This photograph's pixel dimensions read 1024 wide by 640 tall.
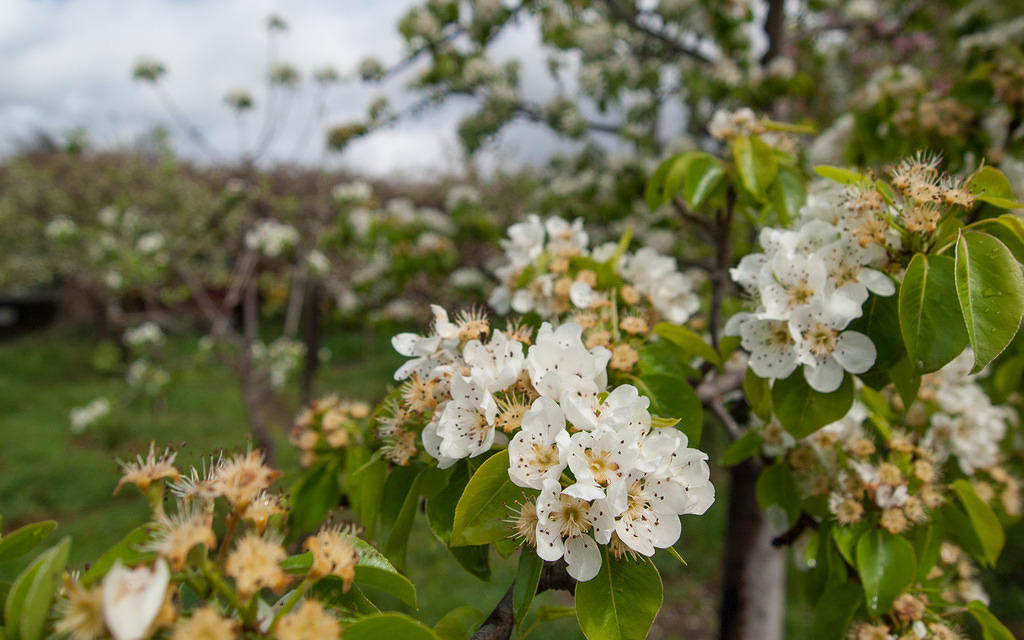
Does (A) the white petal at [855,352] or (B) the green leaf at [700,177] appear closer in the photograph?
(A) the white petal at [855,352]

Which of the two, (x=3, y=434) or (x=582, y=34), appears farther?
(x=3, y=434)

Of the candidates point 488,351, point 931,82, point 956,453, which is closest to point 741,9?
A: point 931,82

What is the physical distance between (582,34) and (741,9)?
1055 mm

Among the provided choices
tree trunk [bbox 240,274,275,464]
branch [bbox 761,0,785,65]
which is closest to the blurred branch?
branch [bbox 761,0,785,65]

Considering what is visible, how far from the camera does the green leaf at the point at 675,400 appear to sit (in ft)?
3.57

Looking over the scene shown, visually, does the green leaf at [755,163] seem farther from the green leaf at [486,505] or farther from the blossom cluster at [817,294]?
the green leaf at [486,505]

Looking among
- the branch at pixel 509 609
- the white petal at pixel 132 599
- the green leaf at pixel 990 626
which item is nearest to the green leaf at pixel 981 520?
the green leaf at pixel 990 626

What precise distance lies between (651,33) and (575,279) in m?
2.16

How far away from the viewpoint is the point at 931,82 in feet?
11.5

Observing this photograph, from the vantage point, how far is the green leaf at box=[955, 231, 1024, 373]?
91cm

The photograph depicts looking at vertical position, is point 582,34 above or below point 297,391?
above

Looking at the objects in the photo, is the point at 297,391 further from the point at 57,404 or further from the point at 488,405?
the point at 488,405

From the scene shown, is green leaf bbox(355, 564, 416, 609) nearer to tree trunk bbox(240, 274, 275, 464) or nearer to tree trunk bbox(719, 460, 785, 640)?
tree trunk bbox(719, 460, 785, 640)

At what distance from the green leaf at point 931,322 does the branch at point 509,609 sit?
677mm
